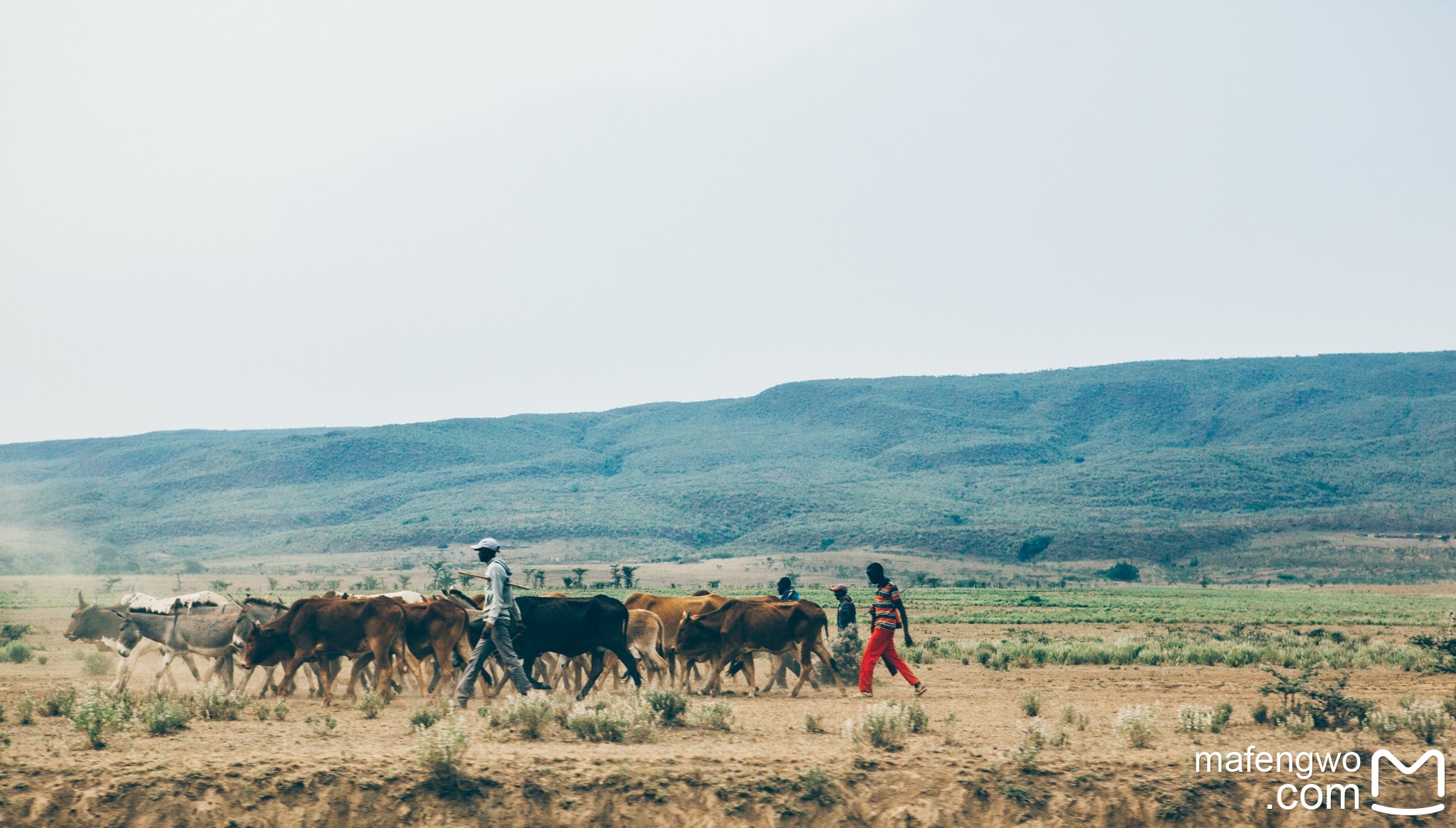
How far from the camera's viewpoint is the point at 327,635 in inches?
571

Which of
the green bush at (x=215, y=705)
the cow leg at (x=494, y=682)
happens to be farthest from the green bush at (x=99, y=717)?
the cow leg at (x=494, y=682)

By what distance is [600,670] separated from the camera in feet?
48.5

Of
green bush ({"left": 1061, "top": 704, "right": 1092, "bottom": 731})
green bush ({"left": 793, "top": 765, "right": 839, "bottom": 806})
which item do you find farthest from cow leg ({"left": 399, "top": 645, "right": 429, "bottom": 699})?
green bush ({"left": 1061, "top": 704, "right": 1092, "bottom": 731})

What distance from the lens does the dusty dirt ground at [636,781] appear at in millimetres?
9672

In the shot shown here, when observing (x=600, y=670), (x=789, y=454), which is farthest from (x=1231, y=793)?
(x=789, y=454)

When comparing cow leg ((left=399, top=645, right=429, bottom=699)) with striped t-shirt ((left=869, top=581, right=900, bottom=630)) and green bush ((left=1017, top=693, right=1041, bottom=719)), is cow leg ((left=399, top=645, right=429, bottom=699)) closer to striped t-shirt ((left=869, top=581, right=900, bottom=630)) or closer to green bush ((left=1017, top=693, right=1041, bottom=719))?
striped t-shirt ((left=869, top=581, right=900, bottom=630))

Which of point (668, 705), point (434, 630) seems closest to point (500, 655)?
point (668, 705)

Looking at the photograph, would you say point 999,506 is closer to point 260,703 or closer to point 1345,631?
point 1345,631

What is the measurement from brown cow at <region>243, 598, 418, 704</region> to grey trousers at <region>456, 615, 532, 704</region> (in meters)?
1.90

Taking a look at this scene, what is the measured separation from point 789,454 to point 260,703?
122 metres

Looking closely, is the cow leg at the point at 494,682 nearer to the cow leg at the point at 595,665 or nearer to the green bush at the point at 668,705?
the cow leg at the point at 595,665

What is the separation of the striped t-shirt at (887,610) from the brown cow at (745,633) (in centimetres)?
115

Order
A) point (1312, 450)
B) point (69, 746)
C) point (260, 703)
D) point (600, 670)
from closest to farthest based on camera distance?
point (69, 746), point (260, 703), point (600, 670), point (1312, 450)

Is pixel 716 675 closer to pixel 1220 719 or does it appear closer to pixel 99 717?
pixel 1220 719
